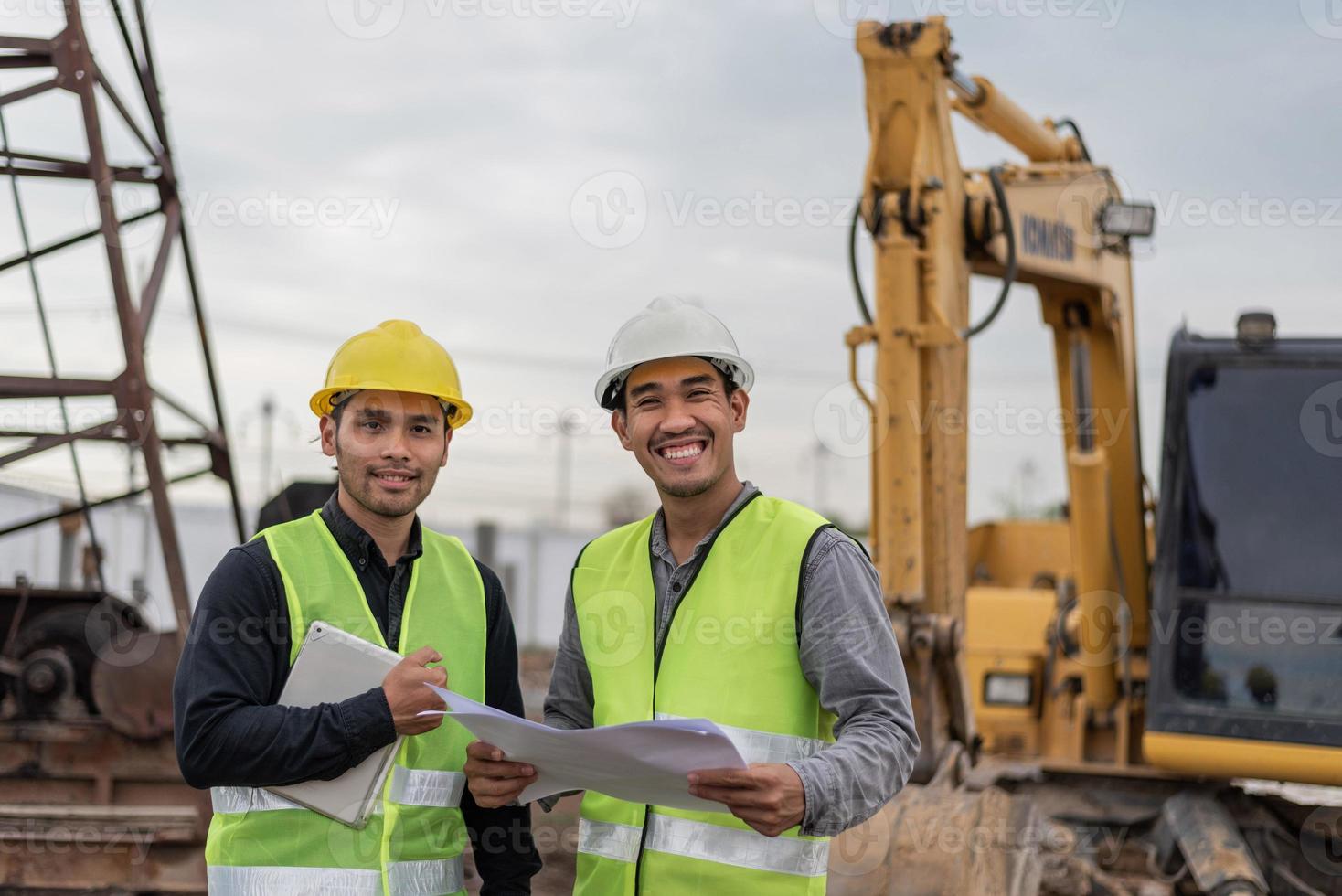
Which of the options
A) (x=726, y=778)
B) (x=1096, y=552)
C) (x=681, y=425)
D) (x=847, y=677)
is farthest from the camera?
(x=1096, y=552)

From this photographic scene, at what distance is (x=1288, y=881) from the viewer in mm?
7102

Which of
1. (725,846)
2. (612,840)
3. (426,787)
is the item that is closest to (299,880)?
(426,787)

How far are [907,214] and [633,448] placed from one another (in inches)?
144

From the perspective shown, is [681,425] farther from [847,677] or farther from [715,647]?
[847,677]

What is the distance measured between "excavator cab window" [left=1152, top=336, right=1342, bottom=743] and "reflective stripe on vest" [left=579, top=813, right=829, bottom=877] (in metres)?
4.66

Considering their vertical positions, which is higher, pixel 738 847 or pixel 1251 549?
pixel 1251 549

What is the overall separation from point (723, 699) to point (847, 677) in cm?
26

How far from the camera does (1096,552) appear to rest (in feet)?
26.7

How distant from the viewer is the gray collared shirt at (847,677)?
2.55 metres

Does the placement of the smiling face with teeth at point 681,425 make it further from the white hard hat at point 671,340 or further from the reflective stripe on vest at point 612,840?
the reflective stripe on vest at point 612,840

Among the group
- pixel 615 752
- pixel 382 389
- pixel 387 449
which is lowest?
pixel 615 752

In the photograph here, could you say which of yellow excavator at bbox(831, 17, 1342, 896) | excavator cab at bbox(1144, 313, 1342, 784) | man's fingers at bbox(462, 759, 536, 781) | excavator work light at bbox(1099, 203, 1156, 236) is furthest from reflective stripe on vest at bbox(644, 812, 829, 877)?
excavator work light at bbox(1099, 203, 1156, 236)

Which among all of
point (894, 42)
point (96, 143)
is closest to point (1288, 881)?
point (894, 42)

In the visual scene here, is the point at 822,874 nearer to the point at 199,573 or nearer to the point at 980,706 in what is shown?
the point at 980,706
